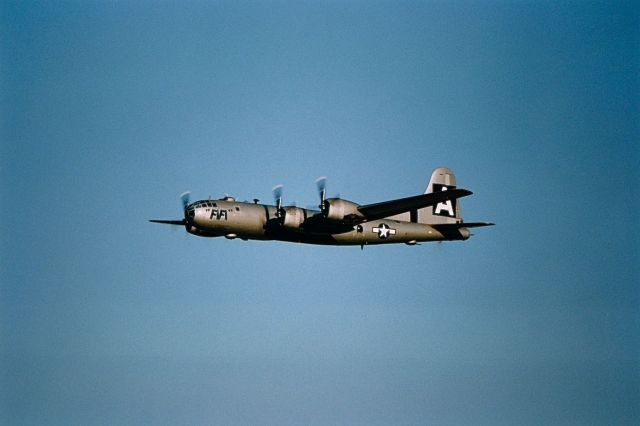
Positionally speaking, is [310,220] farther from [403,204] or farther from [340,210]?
[403,204]

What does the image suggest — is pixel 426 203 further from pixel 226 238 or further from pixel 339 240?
pixel 226 238

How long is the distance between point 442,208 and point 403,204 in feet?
24.5

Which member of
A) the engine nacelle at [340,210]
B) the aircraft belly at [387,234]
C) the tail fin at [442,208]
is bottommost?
the aircraft belly at [387,234]

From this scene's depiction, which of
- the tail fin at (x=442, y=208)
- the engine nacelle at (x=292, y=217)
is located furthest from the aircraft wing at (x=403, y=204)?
the tail fin at (x=442, y=208)

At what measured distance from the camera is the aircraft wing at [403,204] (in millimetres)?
39781

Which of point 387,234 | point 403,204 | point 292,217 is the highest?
point 403,204

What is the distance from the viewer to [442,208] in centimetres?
4738

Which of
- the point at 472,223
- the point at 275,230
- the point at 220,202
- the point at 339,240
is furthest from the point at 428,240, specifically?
the point at 220,202

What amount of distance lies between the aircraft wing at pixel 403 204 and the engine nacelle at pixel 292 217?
3027 millimetres

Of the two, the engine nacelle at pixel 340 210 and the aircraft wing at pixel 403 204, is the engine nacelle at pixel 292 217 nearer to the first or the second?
the engine nacelle at pixel 340 210

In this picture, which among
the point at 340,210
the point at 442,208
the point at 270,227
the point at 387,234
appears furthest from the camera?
the point at 442,208

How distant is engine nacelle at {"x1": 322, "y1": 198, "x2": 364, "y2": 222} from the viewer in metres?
40.3

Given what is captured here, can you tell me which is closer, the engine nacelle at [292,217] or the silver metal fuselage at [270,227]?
the silver metal fuselage at [270,227]

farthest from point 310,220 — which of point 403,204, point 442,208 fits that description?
point 442,208
